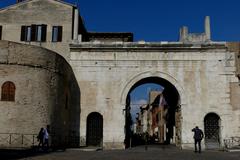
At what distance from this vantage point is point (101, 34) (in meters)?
31.4

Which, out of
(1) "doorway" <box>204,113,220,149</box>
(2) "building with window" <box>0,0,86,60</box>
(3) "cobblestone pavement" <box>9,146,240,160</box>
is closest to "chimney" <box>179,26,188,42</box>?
(1) "doorway" <box>204,113,220,149</box>

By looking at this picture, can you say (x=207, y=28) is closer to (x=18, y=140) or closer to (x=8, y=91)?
(x=8, y=91)

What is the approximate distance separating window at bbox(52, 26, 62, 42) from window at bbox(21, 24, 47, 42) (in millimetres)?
703

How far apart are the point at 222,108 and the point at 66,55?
1225cm

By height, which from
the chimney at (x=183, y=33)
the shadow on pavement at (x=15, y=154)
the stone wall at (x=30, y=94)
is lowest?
the shadow on pavement at (x=15, y=154)

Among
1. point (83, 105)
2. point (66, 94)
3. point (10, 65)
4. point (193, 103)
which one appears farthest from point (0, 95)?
point (193, 103)

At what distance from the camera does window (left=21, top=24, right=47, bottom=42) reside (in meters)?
27.3

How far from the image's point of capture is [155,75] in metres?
23.8

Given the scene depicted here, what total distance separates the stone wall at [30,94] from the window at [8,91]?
17 cm

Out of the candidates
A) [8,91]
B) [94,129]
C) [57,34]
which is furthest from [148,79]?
[8,91]

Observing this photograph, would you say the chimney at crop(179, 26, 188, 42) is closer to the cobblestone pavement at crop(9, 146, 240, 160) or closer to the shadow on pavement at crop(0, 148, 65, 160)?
the cobblestone pavement at crop(9, 146, 240, 160)

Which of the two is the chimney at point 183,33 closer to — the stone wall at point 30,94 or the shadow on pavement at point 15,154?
the stone wall at point 30,94

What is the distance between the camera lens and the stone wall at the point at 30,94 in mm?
18031

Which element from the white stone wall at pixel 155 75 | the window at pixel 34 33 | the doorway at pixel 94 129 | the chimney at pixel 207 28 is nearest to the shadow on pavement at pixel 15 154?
the doorway at pixel 94 129
